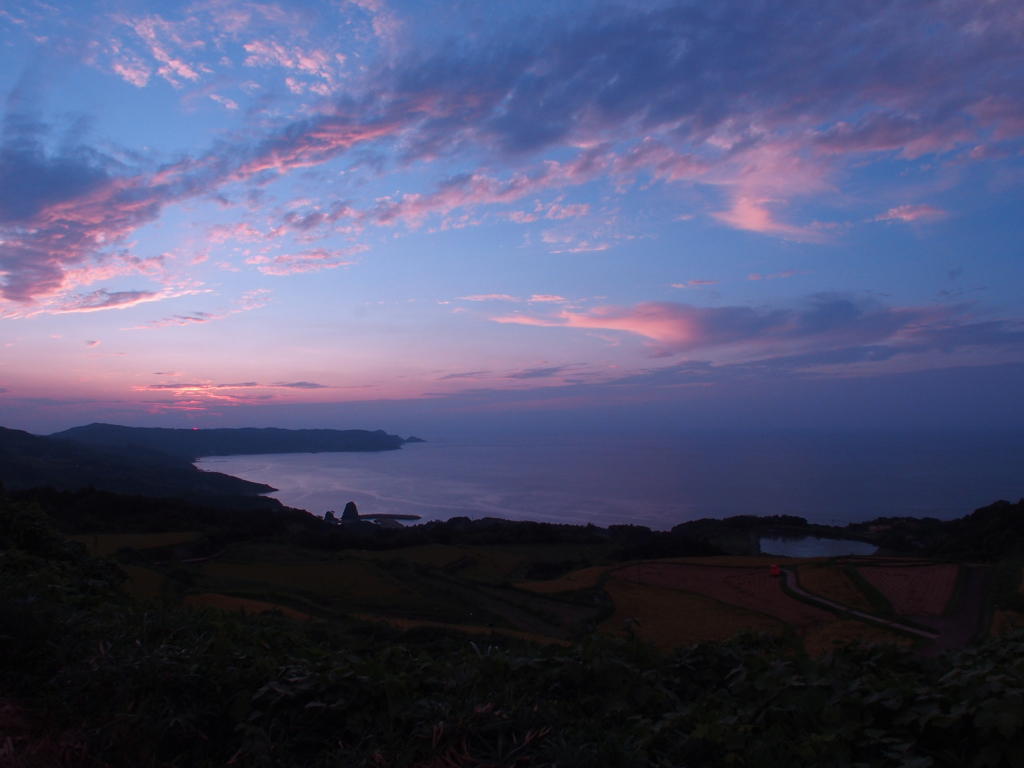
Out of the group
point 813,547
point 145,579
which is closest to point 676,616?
point 145,579

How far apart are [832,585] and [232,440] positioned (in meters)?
108

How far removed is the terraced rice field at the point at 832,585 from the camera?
1434cm

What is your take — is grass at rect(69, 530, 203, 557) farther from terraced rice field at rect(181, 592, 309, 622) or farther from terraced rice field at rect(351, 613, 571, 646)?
terraced rice field at rect(351, 613, 571, 646)

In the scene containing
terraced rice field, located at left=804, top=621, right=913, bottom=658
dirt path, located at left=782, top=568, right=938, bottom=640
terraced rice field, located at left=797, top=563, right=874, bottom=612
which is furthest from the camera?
terraced rice field, located at left=797, top=563, right=874, bottom=612

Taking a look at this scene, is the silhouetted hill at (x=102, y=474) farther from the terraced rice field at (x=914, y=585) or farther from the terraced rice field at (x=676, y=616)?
the terraced rice field at (x=914, y=585)

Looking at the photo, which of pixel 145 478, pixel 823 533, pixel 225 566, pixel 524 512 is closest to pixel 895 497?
pixel 823 533

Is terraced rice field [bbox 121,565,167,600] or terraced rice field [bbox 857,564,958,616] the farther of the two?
terraced rice field [bbox 857,564,958,616]

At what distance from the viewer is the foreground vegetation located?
6.86 ft

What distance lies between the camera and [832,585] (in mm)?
15664

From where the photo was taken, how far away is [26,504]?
249 inches

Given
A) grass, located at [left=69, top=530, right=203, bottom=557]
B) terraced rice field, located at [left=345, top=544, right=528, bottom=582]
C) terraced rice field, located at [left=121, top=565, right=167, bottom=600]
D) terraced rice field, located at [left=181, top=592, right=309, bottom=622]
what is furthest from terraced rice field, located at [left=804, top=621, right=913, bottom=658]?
grass, located at [left=69, top=530, right=203, bottom=557]

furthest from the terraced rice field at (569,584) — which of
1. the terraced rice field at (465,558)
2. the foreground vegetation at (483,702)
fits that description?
the foreground vegetation at (483,702)

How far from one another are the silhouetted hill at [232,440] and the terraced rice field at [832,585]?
84019 millimetres

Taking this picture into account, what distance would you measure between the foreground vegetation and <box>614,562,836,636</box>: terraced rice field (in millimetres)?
11749
